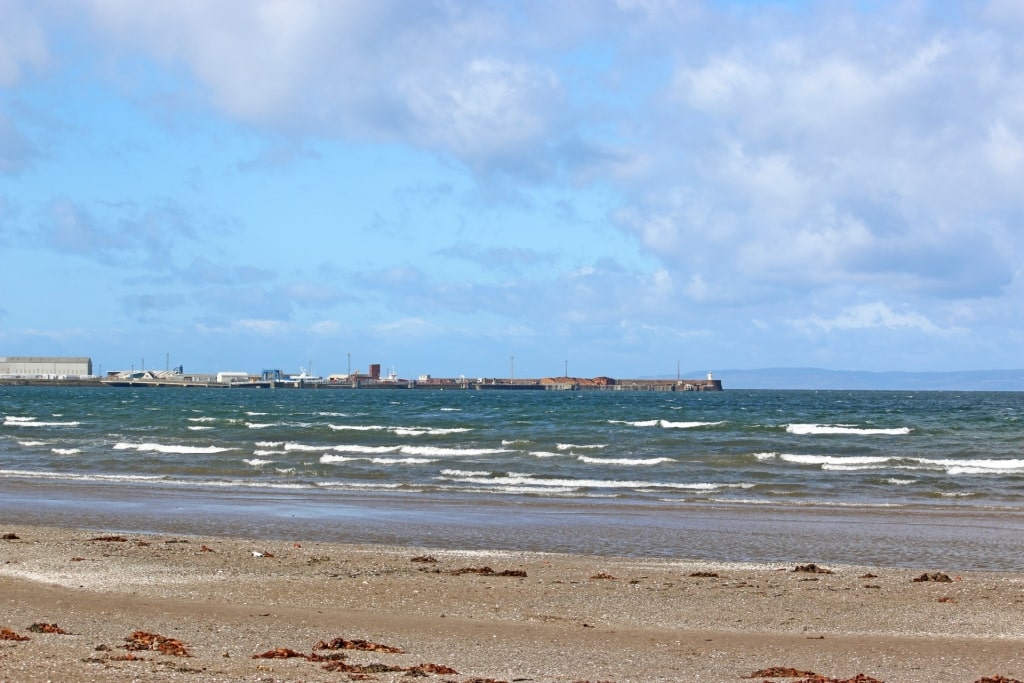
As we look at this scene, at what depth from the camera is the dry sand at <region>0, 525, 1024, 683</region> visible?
31.8 feet

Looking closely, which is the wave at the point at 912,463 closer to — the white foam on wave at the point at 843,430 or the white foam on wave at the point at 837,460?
the white foam on wave at the point at 837,460

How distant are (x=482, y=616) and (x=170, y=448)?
34056mm

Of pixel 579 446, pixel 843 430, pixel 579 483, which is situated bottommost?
pixel 579 483

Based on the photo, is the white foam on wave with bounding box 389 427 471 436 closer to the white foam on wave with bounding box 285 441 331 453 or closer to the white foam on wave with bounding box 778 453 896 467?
the white foam on wave with bounding box 285 441 331 453

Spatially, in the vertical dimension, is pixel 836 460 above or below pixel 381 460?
above

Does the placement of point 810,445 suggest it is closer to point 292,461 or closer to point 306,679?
point 292,461

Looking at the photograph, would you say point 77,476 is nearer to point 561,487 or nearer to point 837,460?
point 561,487

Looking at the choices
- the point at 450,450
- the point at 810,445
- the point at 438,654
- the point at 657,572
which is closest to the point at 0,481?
the point at 450,450

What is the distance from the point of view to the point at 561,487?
30.3 meters

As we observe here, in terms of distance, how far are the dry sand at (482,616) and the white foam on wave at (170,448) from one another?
996 inches

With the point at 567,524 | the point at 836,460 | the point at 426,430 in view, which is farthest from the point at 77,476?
the point at 836,460

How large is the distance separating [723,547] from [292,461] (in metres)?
22.6

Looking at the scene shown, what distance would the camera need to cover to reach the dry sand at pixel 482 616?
381 inches

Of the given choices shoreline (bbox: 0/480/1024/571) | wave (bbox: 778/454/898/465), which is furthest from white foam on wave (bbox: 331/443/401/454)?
wave (bbox: 778/454/898/465)
